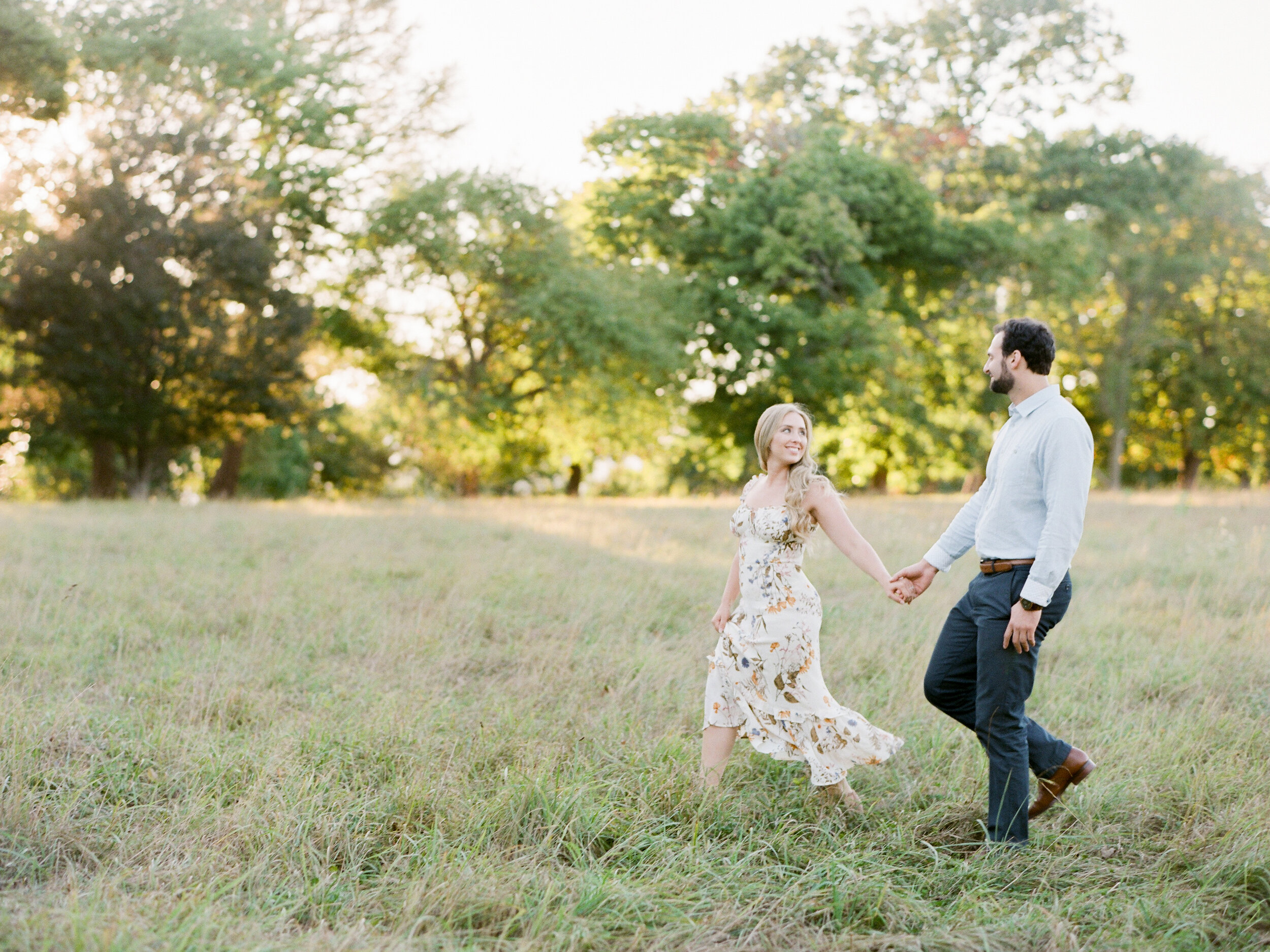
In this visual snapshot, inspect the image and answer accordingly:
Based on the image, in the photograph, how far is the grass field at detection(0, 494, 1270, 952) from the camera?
3.21 meters

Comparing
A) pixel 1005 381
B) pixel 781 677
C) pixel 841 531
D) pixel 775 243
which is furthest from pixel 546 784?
pixel 775 243

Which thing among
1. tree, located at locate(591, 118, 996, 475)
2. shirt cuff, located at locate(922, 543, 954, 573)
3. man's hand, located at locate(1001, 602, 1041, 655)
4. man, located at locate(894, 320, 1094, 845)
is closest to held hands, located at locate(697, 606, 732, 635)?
shirt cuff, located at locate(922, 543, 954, 573)

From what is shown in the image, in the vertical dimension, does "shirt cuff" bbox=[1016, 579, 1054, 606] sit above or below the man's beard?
below

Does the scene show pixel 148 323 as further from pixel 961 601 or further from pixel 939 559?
pixel 961 601

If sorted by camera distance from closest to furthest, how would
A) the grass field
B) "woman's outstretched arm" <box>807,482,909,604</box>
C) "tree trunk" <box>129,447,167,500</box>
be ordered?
the grass field
"woman's outstretched arm" <box>807,482,909,604</box>
"tree trunk" <box>129,447,167,500</box>

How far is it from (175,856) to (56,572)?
6.24 m

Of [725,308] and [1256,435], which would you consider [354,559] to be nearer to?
[725,308]

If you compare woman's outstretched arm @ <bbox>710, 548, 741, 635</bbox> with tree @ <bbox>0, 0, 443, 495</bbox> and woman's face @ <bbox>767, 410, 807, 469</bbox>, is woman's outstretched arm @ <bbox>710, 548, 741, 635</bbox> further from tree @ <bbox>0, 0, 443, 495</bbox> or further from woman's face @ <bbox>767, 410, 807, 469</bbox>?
tree @ <bbox>0, 0, 443, 495</bbox>

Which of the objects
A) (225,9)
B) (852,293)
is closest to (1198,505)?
(852,293)

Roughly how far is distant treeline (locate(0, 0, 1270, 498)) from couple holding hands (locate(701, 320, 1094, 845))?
17.4 meters

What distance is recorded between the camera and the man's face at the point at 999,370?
12.8 feet

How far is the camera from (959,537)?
427cm

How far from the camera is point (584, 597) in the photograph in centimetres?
833

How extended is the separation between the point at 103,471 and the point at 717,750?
73.7 feet
